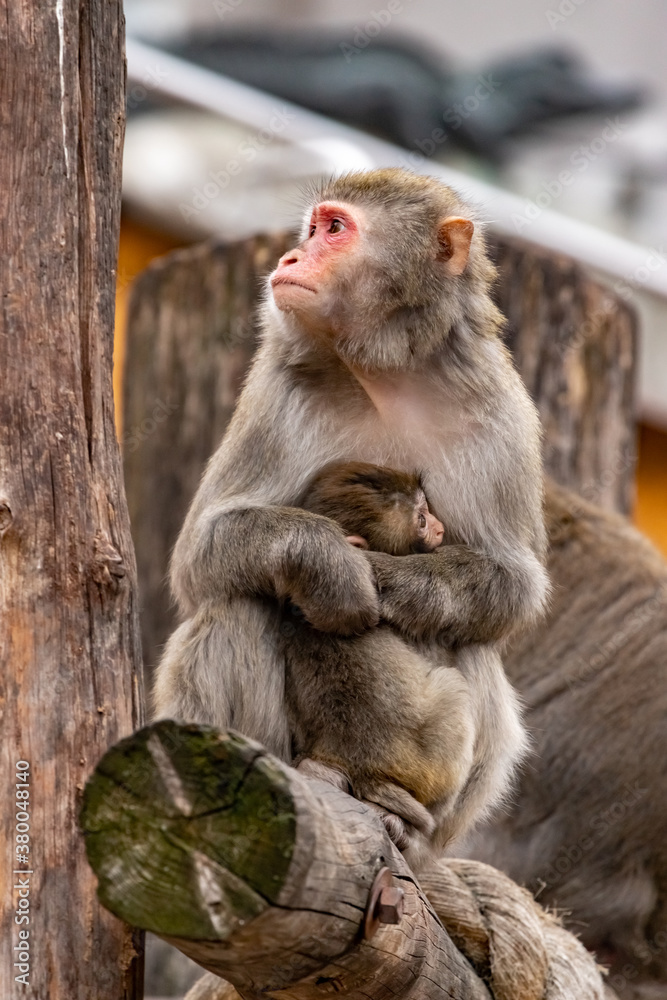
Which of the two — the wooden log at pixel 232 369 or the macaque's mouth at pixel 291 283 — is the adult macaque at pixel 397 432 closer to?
the macaque's mouth at pixel 291 283

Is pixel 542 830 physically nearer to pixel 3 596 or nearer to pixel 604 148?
pixel 3 596

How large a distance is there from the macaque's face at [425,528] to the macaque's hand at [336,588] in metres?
0.21

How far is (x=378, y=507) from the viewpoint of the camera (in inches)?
153

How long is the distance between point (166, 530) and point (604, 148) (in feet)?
22.3

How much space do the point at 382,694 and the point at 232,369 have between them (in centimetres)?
465

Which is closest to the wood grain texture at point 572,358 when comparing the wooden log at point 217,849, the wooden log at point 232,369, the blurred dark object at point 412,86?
the wooden log at point 232,369

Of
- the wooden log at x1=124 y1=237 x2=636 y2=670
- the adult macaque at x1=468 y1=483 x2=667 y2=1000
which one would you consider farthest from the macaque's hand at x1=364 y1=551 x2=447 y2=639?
the wooden log at x1=124 y1=237 x2=636 y2=670

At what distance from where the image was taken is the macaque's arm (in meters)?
3.82

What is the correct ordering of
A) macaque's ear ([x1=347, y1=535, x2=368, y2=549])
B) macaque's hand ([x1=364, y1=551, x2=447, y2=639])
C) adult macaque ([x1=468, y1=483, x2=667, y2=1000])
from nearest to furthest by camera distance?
macaque's hand ([x1=364, y1=551, x2=447, y2=639]) → macaque's ear ([x1=347, y1=535, x2=368, y2=549]) → adult macaque ([x1=468, y1=483, x2=667, y2=1000])

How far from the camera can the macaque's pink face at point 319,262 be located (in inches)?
158

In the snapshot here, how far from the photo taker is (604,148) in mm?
12891

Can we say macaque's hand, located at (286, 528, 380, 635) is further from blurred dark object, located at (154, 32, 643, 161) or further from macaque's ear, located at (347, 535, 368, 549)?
blurred dark object, located at (154, 32, 643, 161)

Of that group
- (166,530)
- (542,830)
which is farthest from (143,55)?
(542,830)

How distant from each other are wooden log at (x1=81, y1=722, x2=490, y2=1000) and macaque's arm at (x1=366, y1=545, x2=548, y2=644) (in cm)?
102
